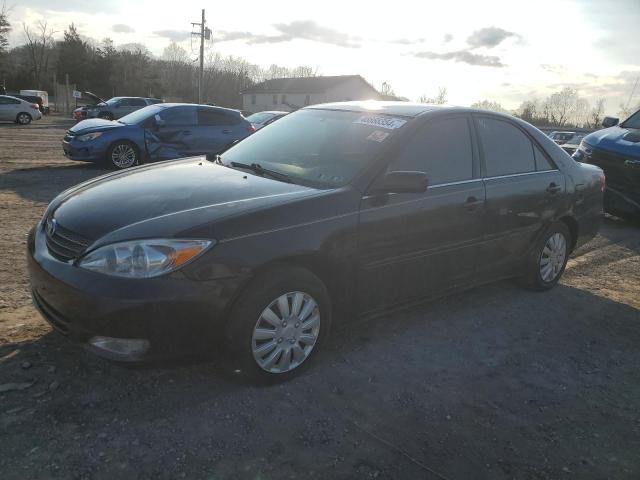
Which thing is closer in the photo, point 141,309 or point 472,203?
point 141,309

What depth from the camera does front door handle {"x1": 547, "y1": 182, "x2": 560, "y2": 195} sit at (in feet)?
15.5

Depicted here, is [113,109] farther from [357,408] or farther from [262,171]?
[357,408]

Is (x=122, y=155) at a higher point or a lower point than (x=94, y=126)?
lower

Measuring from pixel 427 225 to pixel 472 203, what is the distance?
0.55 meters

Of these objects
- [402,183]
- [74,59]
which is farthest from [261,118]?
[74,59]

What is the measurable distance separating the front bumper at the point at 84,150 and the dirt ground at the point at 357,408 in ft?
22.5

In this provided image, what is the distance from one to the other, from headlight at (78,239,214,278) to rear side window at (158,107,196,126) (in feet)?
30.3

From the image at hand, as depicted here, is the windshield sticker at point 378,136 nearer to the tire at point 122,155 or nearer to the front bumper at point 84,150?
the tire at point 122,155

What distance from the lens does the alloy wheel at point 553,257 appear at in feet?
16.2

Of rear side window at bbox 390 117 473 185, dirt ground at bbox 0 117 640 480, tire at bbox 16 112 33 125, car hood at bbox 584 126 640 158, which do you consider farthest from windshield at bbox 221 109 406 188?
tire at bbox 16 112 33 125

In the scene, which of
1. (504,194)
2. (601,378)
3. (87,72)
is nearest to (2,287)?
(504,194)

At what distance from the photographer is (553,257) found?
5031mm

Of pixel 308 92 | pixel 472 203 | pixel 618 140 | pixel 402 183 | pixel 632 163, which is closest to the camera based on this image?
pixel 402 183

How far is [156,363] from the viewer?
271cm
